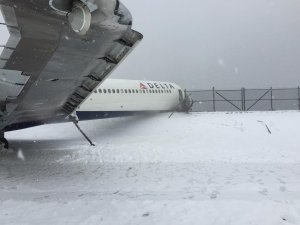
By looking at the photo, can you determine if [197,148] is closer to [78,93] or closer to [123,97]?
[78,93]

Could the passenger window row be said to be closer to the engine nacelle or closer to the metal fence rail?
the metal fence rail

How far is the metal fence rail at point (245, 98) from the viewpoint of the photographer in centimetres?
3097

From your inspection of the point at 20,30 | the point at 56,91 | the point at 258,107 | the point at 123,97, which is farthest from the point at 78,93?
the point at 258,107

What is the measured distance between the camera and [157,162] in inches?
496

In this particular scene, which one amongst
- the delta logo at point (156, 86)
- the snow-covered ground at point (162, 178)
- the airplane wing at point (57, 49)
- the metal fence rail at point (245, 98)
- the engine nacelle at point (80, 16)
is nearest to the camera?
the engine nacelle at point (80, 16)

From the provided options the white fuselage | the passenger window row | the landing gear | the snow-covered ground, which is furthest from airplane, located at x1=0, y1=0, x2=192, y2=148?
the passenger window row

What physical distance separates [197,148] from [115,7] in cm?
892

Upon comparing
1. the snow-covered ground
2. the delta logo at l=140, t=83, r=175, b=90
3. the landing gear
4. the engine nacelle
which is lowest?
the delta logo at l=140, t=83, r=175, b=90

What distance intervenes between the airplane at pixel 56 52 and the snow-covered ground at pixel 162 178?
5.42 feet

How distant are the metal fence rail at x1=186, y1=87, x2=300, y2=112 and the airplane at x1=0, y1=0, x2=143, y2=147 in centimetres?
2078

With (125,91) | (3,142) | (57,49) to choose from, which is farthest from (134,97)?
(57,49)

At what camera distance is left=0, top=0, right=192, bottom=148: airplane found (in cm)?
679

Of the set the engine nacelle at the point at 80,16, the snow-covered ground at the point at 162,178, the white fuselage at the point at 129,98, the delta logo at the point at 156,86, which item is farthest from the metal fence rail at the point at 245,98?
the engine nacelle at the point at 80,16

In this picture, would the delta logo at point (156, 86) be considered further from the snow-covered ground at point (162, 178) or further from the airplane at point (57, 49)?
the airplane at point (57, 49)
